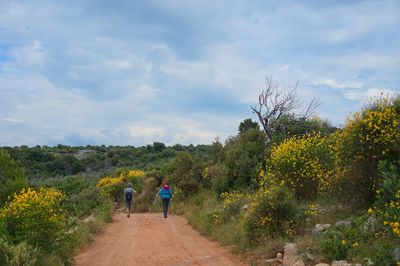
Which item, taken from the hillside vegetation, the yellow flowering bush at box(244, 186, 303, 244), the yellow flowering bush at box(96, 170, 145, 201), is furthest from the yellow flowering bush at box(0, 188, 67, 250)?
the yellow flowering bush at box(96, 170, 145, 201)

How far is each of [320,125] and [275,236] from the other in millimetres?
13902

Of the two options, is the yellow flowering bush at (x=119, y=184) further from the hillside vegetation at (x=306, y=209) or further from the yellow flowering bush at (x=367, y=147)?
the yellow flowering bush at (x=367, y=147)

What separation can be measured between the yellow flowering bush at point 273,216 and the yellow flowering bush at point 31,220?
5.13 m

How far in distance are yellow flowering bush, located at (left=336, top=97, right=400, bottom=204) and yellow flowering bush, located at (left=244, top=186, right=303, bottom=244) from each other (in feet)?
4.71

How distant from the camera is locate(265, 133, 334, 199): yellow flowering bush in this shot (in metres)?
13.7

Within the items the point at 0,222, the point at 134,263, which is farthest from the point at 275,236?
the point at 0,222

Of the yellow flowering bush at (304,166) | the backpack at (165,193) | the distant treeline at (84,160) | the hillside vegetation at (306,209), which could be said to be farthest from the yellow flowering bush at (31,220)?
the distant treeline at (84,160)

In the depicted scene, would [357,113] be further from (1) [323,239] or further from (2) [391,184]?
(1) [323,239]

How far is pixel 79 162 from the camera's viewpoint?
61875 millimetres

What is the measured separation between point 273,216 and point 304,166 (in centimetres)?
245

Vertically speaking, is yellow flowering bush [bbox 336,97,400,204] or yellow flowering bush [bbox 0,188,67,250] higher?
yellow flowering bush [bbox 336,97,400,204]

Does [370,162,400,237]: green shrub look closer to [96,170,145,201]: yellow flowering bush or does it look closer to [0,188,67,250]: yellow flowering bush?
[0,188,67,250]: yellow flowering bush

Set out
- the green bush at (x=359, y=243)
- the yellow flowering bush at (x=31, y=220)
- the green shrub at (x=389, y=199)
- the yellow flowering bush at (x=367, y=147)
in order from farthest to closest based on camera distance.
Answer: the yellow flowering bush at (x=367, y=147) < the yellow flowering bush at (x=31, y=220) < the green shrub at (x=389, y=199) < the green bush at (x=359, y=243)

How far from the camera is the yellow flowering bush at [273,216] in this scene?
1177cm
